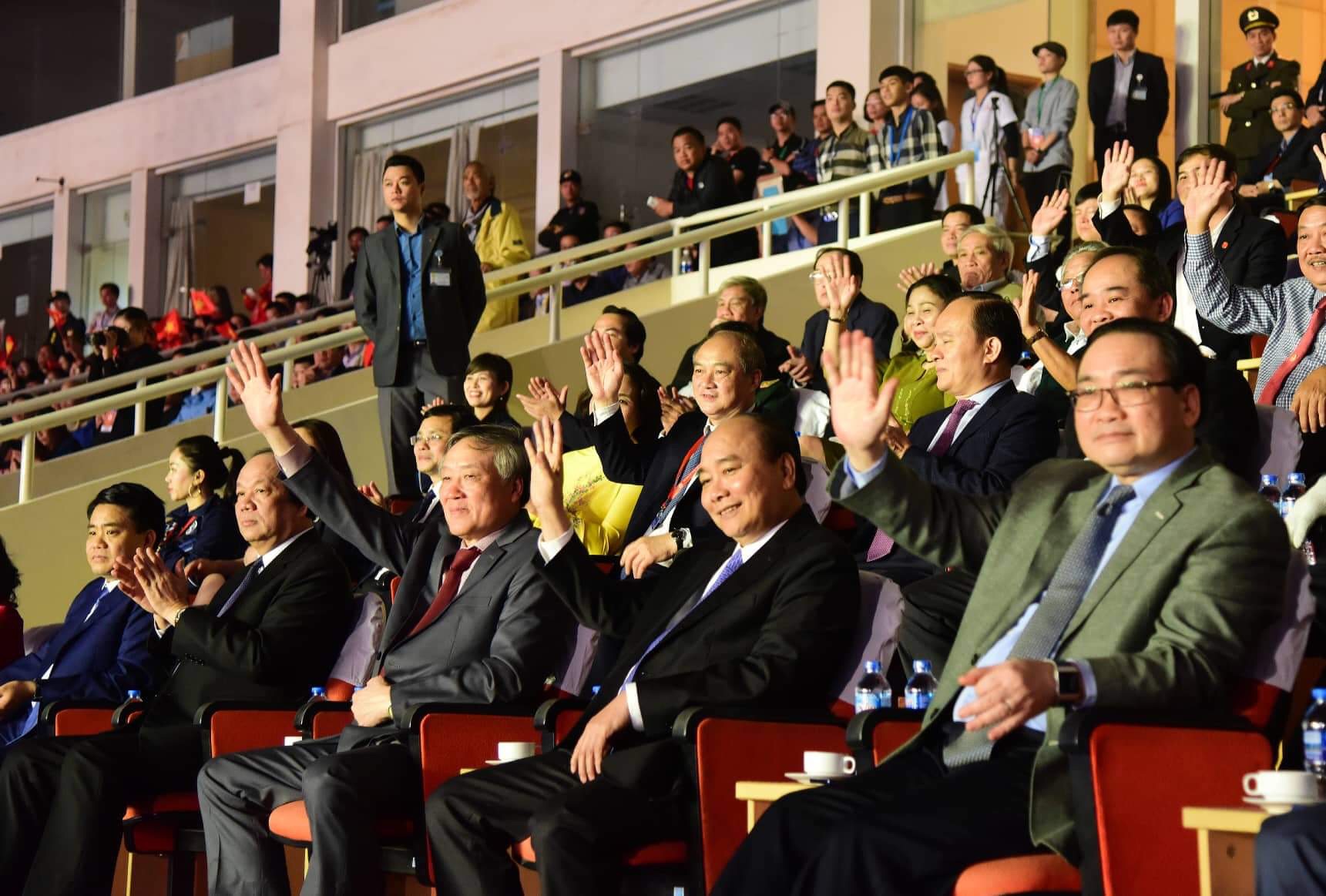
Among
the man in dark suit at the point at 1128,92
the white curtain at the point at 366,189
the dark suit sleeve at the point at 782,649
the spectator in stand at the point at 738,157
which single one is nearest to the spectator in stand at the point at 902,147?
the spectator in stand at the point at 738,157

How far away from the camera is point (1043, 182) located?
10258 mm

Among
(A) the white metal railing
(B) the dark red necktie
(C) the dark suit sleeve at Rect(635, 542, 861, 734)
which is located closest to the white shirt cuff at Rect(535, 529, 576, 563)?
(B) the dark red necktie

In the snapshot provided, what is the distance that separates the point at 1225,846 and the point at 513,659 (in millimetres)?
2074

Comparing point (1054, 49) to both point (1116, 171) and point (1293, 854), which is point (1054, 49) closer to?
point (1116, 171)

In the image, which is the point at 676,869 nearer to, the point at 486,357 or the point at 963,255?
the point at 486,357

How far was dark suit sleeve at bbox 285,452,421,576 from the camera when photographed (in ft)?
16.2

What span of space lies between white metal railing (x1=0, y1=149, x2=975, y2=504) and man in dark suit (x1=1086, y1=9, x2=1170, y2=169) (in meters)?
0.84

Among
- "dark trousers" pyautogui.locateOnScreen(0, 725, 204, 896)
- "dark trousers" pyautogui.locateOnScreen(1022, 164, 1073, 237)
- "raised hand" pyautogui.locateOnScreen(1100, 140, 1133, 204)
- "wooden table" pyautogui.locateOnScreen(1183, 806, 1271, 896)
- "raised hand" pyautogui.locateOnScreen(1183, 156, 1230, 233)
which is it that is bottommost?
"dark trousers" pyautogui.locateOnScreen(0, 725, 204, 896)

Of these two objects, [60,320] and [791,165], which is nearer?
[791,165]

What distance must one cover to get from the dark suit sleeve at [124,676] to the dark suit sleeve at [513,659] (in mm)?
1369

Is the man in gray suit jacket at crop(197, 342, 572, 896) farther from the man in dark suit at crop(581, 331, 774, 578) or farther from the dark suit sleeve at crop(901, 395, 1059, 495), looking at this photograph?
the dark suit sleeve at crop(901, 395, 1059, 495)

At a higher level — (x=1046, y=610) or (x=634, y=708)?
(x=1046, y=610)

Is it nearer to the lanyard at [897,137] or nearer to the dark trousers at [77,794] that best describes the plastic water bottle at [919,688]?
the dark trousers at [77,794]

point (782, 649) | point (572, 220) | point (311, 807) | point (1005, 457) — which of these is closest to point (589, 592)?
point (782, 649)
